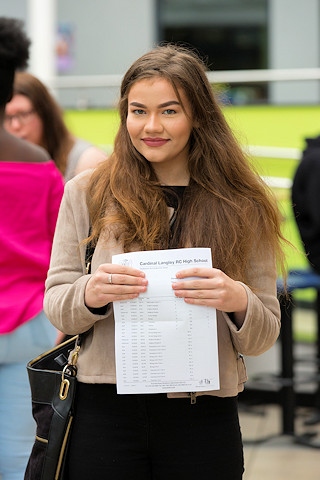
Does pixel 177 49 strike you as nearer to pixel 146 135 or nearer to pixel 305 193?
pixel 146 135

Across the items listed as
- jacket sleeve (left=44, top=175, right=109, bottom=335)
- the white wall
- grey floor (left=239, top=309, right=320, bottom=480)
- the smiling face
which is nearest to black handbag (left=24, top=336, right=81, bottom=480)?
jacket sleeve (left=44, top=175, right=109, bottom=335)

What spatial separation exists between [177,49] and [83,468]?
1.18m

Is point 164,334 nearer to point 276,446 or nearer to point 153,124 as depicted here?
point 153,124

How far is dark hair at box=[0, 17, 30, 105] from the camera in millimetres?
3254

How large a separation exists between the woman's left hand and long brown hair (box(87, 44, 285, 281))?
5.6 inches

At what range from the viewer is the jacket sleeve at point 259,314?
248 cm

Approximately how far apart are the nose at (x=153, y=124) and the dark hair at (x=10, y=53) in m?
0.88

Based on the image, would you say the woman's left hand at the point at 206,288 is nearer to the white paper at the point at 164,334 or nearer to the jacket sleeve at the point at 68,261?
the white paper at the point at 164,334

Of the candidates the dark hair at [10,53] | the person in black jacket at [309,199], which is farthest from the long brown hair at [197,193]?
the person in black jacket at [309,199]

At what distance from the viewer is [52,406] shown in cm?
260

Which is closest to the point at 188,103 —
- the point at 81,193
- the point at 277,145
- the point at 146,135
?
the point at 146,135

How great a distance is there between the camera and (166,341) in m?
2.45

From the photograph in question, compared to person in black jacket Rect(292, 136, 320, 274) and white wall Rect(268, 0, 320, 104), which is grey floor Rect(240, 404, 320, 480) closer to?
person in black jacket Rect(292, 136, 320, 274)

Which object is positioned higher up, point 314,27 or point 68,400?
point 314,27
